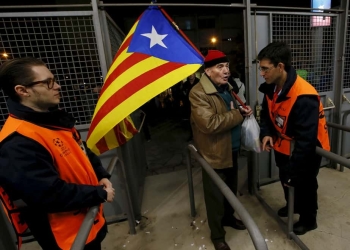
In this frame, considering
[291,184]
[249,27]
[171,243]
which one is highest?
[249,27]

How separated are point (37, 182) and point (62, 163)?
0.53 feet

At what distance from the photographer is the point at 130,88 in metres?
1.58

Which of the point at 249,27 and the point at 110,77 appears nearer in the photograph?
the point at 110,77

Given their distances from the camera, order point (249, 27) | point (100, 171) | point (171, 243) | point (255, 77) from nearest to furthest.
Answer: point (100, 171), point (171, 243), point (249, 27), point (255, 77)

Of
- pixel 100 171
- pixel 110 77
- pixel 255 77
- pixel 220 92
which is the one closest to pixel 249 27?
pixel 255 77

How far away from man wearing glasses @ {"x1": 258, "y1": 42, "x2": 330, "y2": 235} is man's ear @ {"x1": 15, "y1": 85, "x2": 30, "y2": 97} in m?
1.66

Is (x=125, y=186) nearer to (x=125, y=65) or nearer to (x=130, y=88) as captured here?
(x=130, y=88)

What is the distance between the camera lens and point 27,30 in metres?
1.91

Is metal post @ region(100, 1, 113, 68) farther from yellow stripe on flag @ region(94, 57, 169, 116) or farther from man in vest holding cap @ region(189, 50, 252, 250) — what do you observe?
man in vest holding cap @ region(189, 50, 252, 250)

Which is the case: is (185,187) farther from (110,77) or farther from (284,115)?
(110,77)

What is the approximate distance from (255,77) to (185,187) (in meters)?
1.81

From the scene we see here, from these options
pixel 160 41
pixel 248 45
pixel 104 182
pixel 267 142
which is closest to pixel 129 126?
pixel 104 182

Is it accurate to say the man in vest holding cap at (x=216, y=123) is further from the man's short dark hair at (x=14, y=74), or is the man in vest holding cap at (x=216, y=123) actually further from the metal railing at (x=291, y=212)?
the man's short dark hair at (x=14, y=74)

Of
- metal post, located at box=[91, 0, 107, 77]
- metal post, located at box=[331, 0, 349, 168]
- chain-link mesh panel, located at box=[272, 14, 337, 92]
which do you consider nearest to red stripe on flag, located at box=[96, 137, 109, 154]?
metal post, located at box=[91, 0, 107, 77]
